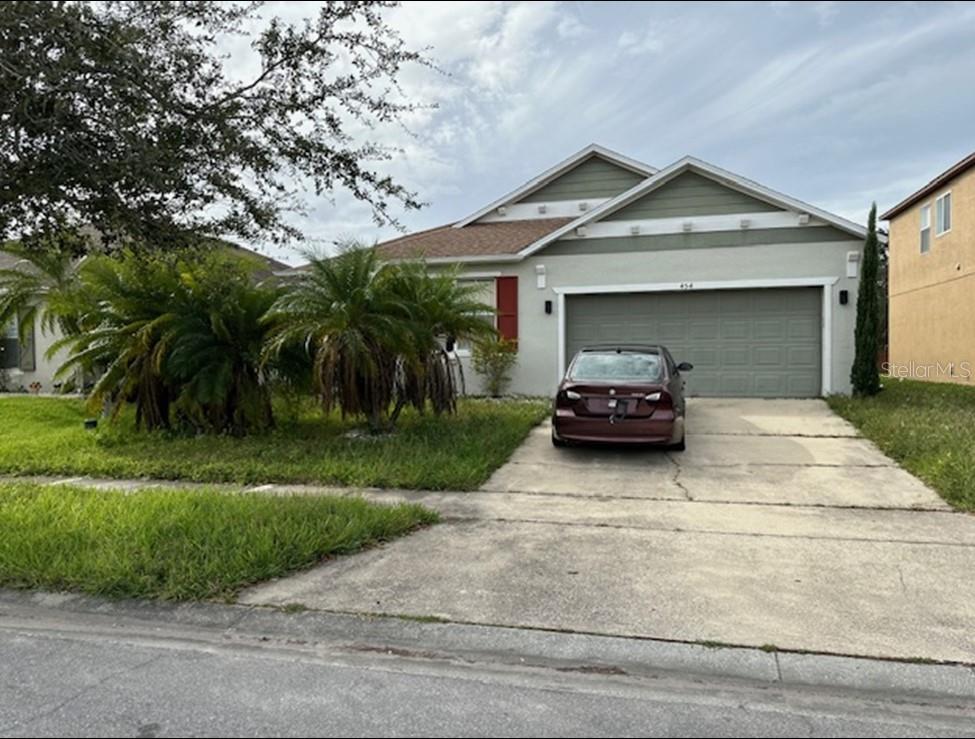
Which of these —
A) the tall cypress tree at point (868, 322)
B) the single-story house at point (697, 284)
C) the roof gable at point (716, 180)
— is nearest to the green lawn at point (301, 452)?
the single-story house at point (697, 284)

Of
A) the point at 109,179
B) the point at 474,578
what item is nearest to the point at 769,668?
the point at 474,578

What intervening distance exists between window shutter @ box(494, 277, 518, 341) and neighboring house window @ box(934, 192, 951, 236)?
12.5 meters

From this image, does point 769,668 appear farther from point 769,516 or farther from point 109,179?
point 109,179

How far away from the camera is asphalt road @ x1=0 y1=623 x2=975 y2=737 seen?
9.70ft

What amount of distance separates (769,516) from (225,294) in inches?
311

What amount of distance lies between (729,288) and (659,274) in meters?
1.45

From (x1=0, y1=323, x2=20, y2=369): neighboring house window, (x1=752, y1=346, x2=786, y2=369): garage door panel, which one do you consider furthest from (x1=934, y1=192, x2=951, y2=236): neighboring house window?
(x1=0, y1=323, x2=20, y2=369): neighboring house window

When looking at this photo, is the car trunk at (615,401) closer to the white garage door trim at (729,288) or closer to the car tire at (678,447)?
the car tire at (678,447)

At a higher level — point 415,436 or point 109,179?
point 109,179

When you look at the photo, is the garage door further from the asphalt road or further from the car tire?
the asphalt road

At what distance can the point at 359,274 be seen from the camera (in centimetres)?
938

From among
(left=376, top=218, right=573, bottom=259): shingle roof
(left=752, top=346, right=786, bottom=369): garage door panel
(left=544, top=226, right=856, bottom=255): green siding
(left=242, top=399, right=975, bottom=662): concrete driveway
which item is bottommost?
(left=242, top=399, right=975, bottom=662): concrete driveway

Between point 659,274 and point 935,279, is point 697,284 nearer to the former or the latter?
point 659,274

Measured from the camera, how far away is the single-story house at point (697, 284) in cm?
1360
